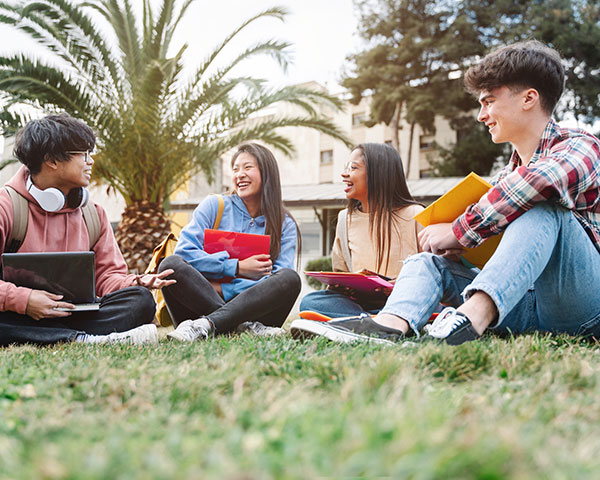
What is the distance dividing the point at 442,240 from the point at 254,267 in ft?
4.99

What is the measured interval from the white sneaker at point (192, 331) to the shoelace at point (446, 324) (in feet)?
4.27

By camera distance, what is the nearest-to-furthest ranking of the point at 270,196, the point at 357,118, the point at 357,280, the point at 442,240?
the point at 442,240 → the point at 357,280 → the point at 270,196 → the point at 357,118

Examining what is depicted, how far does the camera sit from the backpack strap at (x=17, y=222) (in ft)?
9.92

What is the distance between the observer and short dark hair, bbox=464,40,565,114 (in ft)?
8.15

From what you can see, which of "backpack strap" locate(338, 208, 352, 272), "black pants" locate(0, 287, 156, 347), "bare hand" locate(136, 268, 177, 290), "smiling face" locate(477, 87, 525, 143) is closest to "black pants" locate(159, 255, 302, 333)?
"bare hand" locate(136, 268, 177, 290)

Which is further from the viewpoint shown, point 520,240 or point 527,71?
point 527,71

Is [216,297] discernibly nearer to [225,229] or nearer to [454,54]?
[225,229]

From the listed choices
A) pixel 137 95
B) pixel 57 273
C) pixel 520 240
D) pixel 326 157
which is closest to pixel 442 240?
pixel 520 240

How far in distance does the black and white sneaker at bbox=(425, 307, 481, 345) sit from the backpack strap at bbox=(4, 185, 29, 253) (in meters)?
2.50

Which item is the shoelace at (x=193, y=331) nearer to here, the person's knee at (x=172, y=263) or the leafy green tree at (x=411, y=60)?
the person's knee at (x=172, y=263)

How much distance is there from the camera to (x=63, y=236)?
10.6ft

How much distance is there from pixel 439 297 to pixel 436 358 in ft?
2.76

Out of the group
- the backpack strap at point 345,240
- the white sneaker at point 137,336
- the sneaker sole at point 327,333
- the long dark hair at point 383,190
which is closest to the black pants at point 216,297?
the white sneaker at point 137,336

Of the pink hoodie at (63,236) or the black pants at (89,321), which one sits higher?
the pink hoodie at (63,236)
